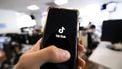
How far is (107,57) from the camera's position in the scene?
0.74 metres

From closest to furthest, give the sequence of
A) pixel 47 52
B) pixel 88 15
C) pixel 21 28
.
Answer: pixel 47 52 → pixel 88 15 → pixel 21 28

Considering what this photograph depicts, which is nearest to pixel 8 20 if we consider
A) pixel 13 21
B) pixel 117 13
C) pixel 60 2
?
pixel 13 21

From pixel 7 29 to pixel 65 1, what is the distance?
0.28 meters

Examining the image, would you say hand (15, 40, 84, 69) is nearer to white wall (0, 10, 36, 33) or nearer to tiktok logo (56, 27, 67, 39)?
tiktok logo (56, 27, 67, 39)

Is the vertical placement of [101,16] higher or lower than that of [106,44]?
higher

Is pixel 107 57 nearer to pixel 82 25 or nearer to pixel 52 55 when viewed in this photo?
pixel 82 25

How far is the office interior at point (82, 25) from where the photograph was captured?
545 millimetres

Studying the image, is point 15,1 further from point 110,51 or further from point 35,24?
point 110,51

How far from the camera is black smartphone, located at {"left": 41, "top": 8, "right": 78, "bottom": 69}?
237 millimetres

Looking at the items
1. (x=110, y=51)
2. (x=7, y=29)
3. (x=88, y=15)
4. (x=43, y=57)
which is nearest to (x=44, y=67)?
(x=43, y=57)

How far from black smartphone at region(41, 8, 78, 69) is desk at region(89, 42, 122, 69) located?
508mm

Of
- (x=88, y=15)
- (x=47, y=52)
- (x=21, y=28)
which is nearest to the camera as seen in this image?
(x=47, y=52)

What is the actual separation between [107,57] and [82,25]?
34cm

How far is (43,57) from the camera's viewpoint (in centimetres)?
22
